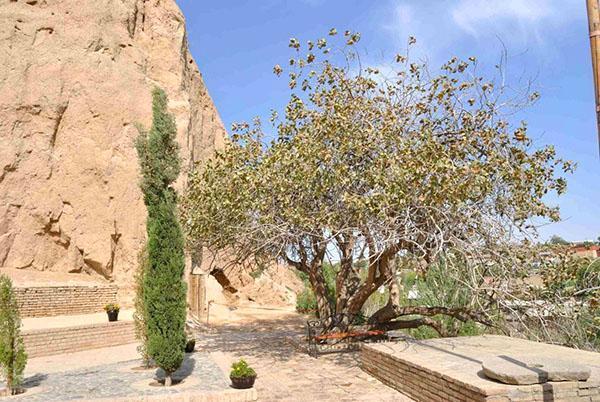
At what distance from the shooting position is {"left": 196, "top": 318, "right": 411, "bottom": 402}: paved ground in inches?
335

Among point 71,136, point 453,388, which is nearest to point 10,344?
point 453,388

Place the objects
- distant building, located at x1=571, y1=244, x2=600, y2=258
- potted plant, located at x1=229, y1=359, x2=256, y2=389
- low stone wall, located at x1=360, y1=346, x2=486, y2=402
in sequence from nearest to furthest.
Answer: low stone wall, located at x1=360, y1=346, x2=486, y2=402, potted plant, located at x1=229, y1=359, x2=256, y2=389, distant building, located at x1=571, y1=244, x2=600, y2=258

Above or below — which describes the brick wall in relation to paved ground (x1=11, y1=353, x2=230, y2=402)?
above

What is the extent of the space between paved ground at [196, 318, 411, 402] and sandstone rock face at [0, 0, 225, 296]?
820 centimetres

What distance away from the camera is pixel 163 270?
9.42m

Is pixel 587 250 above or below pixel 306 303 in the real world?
above

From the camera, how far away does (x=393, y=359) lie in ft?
29.0

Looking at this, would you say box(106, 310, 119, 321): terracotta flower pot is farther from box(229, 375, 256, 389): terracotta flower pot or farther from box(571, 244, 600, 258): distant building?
box(571, 244, 600, 258): distant building

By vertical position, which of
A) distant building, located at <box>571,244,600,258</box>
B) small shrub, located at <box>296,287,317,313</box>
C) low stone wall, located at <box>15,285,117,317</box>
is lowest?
small shrub, located at <box>296,287,317,313</box>

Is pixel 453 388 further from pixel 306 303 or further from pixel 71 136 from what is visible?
pixel 71 136

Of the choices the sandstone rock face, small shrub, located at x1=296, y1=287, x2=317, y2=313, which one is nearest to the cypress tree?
the sandstone rock face

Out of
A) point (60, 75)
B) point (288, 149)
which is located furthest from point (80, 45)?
point (288, 149)

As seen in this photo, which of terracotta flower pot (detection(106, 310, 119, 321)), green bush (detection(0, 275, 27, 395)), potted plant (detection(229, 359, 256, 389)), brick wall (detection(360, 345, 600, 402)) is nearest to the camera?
brick wall (detection(360, 345, 600, 402))

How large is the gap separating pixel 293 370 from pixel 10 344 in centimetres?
523
